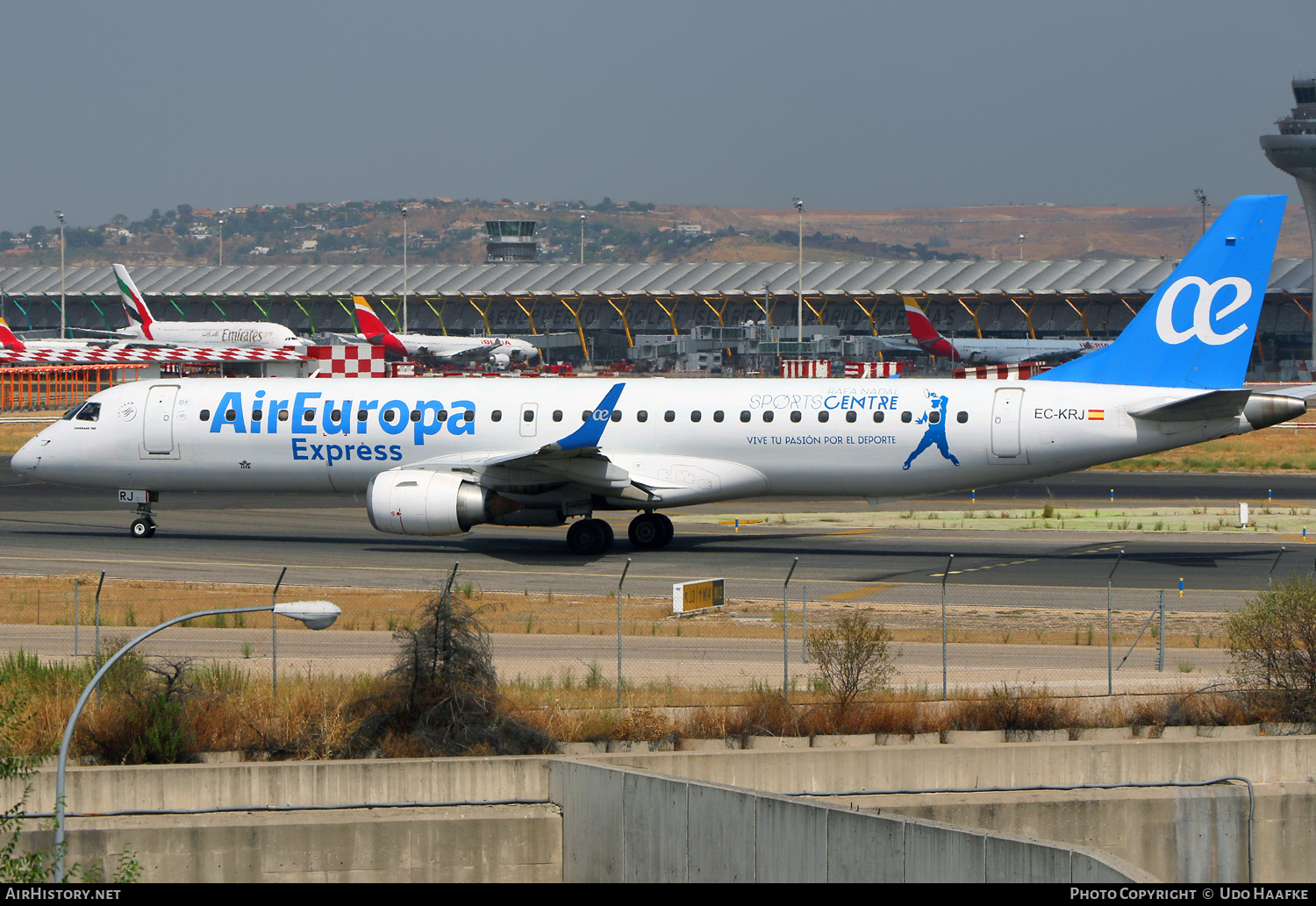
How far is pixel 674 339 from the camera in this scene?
14775 centimetres

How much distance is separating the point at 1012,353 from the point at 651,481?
100m

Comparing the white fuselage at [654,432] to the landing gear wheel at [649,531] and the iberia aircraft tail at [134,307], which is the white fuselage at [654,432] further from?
the iberia aircraft tail at [134,307]

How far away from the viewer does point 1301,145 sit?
132 metres

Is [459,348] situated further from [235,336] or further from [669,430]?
[669,430]

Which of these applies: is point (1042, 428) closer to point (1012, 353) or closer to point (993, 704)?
point (993, 704)

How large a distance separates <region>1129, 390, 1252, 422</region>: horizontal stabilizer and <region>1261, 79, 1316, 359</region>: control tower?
4344 inches

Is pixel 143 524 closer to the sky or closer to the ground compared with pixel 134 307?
closer to the ground

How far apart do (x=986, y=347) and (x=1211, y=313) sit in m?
97.9

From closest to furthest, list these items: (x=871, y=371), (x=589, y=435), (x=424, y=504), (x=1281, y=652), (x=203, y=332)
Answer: (x=1281, y=652) → (x=424, y=504) → (x=589, y=435) → (x=871, y=371) → (x=203, y=332)

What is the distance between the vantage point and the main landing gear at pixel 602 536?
113 ft

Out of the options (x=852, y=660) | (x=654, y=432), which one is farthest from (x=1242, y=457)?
(x=852, y=660)

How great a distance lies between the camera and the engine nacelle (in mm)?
32281

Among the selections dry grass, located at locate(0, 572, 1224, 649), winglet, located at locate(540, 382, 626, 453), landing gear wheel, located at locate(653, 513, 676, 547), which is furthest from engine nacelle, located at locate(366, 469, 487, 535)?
landing gear wheel, located at locate(653, 513, 676, 547)

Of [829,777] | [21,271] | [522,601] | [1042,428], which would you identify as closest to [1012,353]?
[1042,428]
